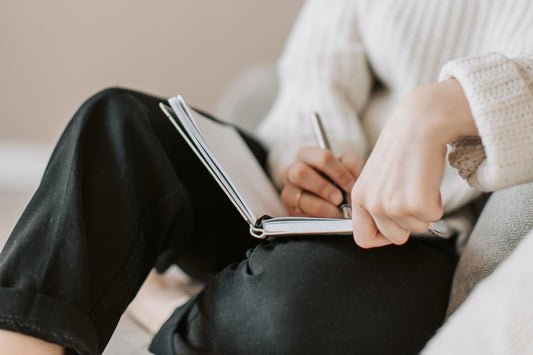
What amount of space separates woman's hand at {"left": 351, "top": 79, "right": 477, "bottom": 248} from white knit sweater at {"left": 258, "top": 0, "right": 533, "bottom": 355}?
2cm

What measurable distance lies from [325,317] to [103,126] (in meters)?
0.29

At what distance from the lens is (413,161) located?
1.07 feet

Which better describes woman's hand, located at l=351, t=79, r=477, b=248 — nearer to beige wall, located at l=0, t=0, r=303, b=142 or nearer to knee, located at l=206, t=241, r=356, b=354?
knee, located at l=206, t=241, r=356, b=354

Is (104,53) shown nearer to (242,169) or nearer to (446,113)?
(242,169)

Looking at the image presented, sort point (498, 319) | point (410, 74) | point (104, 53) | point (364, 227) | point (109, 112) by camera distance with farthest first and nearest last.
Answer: point (104, 53), point (410, 74), point (109, 112), point (364, 227), point (498, 319)

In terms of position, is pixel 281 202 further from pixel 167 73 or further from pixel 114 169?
pixel 167 73

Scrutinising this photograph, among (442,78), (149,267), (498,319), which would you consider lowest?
(149,267)

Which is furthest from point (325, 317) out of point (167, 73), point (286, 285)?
point (167, 73)

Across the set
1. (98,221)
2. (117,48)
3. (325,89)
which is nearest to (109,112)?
(98,221)

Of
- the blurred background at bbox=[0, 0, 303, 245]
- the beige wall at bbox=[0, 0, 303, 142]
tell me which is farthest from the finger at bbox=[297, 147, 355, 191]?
the beige wall at bbox=[0, 0, 303, 142]

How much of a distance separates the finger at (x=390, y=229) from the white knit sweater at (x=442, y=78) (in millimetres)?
77

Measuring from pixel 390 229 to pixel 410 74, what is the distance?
337mm

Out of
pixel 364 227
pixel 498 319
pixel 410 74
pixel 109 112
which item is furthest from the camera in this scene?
pixel 410 74

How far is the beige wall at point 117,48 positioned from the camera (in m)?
1.17
